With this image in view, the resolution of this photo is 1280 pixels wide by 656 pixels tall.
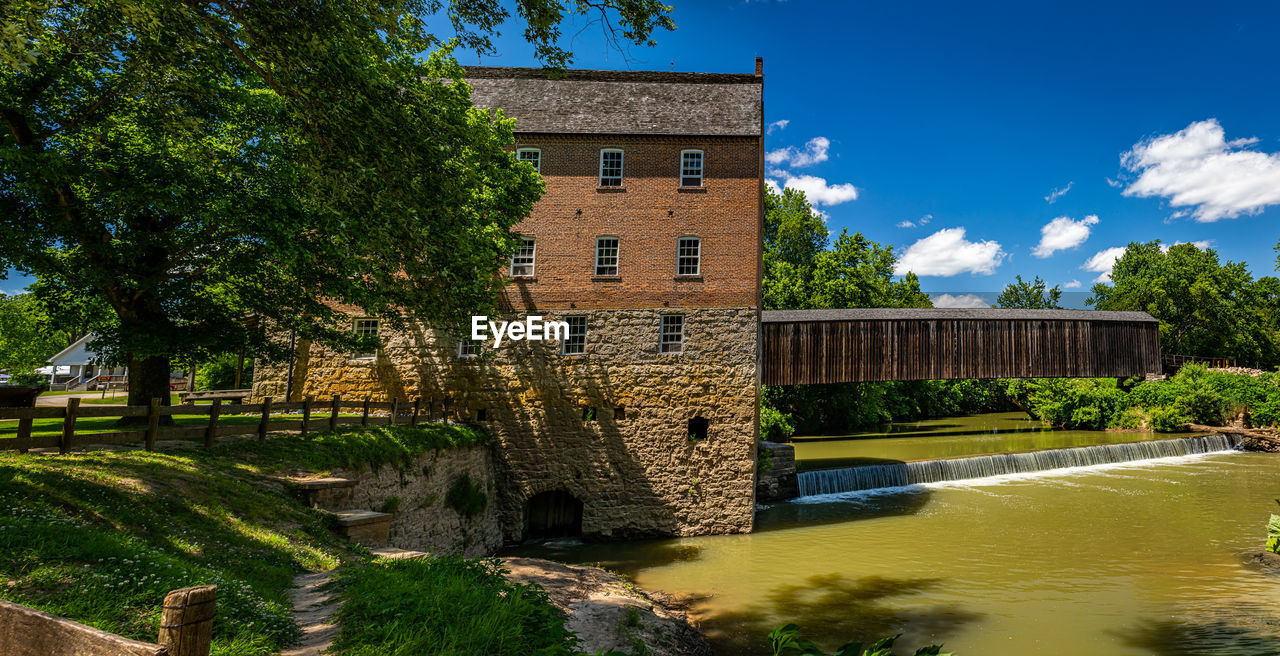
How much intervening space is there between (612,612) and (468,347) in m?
10.4

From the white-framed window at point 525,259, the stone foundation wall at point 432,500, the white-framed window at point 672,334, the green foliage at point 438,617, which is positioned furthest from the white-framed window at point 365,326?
the green foliage at point 438,617

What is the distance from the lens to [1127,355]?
24.5 meters

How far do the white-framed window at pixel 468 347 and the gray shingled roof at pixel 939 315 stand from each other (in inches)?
423

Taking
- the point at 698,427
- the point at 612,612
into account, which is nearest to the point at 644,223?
the point at 698,427

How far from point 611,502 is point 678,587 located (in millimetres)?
4450

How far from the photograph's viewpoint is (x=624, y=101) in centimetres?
1805

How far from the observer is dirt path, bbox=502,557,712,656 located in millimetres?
7422

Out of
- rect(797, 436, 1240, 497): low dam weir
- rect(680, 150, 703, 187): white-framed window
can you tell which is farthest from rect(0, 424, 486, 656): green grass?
rect(797, 436, 1240, 497): low dam weir

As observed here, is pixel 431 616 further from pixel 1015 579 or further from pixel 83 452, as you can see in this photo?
pixel 1015 579

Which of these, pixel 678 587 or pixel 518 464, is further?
pixel 518 464

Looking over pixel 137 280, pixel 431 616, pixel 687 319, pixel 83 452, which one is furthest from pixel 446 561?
pixel 687 319

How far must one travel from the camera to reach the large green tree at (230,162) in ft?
21.3

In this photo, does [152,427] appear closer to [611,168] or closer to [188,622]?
[188,622]

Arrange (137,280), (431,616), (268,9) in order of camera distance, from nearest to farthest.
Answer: (431,616) → (268,9) → (137,280)
